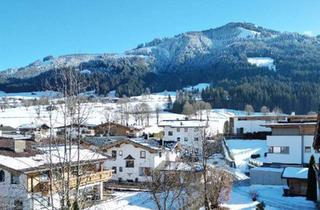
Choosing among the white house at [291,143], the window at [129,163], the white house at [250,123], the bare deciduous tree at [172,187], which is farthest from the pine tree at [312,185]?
the white house at [250,123]

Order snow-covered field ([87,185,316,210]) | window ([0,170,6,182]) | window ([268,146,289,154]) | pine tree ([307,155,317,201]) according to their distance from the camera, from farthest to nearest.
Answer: window ([268,146,289,154]) < window ([0,170,6,182]) < pine tree ([307,155,317,201]) < snow-covered field ([87,185,316,210])

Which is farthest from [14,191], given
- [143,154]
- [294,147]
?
[294,147]

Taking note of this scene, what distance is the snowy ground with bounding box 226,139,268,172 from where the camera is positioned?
53.3 m

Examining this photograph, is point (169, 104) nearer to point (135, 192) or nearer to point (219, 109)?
point (219, 109)

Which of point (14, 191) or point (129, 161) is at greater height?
point (14, 191)

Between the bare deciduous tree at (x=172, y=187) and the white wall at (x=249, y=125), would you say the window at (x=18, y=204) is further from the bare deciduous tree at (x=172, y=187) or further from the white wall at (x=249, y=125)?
the white wall at (x=249, y=125)

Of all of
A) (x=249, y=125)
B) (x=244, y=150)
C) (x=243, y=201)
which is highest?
(x=249, y=125)

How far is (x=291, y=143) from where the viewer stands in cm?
4175

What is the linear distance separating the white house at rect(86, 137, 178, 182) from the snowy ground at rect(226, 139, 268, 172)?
9.62 m

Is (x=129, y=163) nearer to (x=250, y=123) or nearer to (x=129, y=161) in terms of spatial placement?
(x=129, y=161)

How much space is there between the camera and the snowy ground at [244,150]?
53.3m

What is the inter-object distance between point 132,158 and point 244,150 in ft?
62.6

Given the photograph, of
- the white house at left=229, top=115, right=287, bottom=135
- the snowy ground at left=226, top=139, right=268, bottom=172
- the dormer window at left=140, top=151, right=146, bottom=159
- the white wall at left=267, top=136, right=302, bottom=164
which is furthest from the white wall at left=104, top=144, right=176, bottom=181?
the white house at left=229, top=115, right=287, bottom=135

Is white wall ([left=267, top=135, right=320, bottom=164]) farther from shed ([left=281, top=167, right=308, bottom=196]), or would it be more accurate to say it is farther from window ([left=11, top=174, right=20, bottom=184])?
window ([left=11, top=174, right=20, bottom=184])
